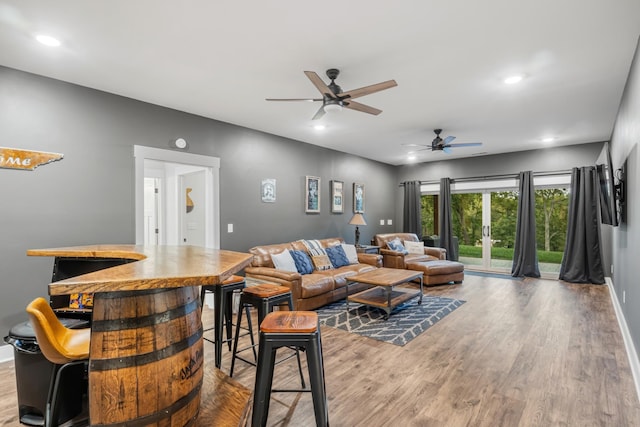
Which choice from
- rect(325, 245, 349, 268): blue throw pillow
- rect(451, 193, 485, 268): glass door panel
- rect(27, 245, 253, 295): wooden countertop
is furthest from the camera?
rect(451, 193, 485, 268): glass door panel

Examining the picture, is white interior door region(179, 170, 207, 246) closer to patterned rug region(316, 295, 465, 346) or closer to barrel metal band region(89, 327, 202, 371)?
patterned rug region(316, 295, 465, 346)

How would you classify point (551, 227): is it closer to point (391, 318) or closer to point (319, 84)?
point (391, 318)

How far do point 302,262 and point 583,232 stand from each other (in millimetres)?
5007

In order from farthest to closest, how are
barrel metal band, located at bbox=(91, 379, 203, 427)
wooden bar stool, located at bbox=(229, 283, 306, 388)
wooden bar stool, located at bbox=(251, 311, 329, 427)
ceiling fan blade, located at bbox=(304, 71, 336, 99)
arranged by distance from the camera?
ceiling fan blade, located at bbox=(304, 71, 336, 99) < wooden bar stool, located at bbox=(229, 283, 306, 388) < wooden bar stool, located at bbox=(251, 311, 329, 427) < barrel metal band, located at bbox=(91, 379, 203, 427)

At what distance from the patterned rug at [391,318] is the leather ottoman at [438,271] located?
94 cm

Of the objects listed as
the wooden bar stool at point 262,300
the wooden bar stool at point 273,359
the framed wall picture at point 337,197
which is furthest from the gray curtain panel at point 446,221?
the wooden bar stool at point 273,359

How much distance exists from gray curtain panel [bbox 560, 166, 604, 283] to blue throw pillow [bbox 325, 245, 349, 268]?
4091mm

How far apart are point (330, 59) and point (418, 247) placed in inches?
191

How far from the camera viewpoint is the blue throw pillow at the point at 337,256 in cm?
527

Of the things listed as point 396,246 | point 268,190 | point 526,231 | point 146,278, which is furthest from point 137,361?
point 526,231

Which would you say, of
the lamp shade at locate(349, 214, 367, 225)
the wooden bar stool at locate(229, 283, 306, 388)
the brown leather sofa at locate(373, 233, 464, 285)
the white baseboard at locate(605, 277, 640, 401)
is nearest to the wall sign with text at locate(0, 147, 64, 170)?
the wooden bar stool at locate(229, 283, 306, 388)

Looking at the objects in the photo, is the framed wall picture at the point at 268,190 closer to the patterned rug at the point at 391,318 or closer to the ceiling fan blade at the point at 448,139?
the patterned rug at the point at 391,318

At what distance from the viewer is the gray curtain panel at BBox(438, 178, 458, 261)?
7258 millimetres

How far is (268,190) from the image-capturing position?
5.09 meters
